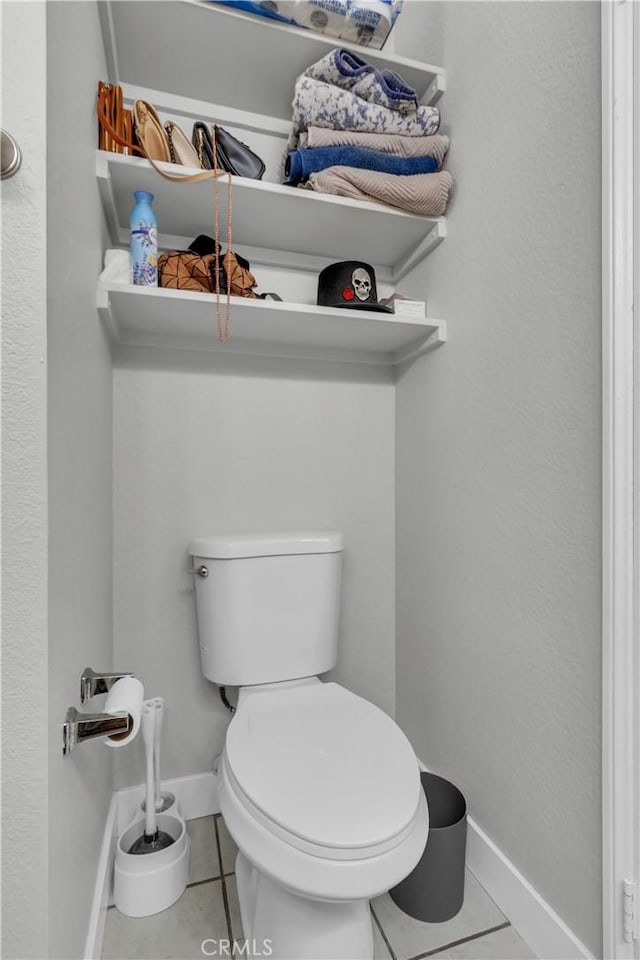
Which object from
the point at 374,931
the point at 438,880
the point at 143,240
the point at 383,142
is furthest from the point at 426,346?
the point at 374,931

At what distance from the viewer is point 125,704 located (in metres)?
0.71

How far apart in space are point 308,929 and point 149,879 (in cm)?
40

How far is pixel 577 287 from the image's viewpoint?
856 millimetres

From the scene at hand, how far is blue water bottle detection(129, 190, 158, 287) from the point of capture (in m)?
1.09

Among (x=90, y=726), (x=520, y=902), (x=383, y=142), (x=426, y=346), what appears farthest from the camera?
(x=426, y=346)

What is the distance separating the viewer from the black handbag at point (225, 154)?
114 centimetres

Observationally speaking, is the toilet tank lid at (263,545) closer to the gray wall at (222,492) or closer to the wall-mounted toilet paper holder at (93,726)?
the gray wall at (222,492)

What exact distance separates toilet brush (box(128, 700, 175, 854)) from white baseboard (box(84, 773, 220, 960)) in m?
0.07

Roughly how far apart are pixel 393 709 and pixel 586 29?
65.9 inches

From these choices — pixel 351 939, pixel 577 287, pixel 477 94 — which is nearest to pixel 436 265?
pixel 477 94

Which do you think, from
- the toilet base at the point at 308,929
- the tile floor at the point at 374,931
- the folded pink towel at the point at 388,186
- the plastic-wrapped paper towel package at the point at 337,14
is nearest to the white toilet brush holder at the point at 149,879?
the tile floor at the point at 374,931

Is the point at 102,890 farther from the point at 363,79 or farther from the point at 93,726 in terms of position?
the point at 363,79

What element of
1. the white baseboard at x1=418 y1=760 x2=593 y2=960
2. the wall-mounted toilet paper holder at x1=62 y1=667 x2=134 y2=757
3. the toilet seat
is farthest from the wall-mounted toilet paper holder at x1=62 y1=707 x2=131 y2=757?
the white baseboard at x1=418 y1=760 x2=593 y2=960

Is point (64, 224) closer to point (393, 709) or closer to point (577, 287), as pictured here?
point (577, 287)
